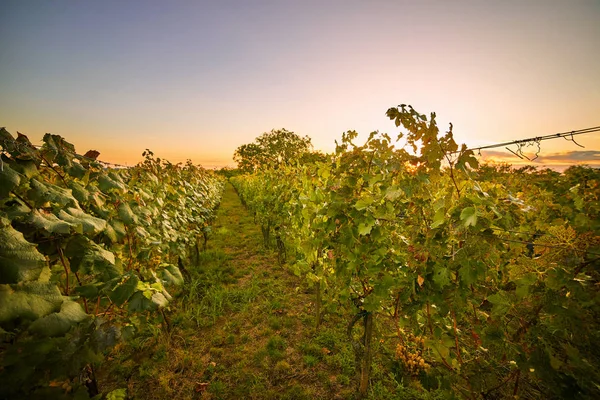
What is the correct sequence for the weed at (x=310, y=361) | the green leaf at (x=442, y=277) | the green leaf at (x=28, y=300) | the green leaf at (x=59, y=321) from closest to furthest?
the green leaf at (x=28, y=300) → the green leaf at (x=59, y=321) → the green leaf at (x=442, y=277) → the weed at (x=310, y=361)

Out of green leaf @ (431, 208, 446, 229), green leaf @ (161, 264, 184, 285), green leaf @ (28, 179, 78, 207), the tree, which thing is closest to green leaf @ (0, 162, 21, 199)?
green leaf @ (28, 179, 78, 207)

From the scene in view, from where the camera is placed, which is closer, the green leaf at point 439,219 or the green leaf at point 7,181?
the green leaf at point 7,181

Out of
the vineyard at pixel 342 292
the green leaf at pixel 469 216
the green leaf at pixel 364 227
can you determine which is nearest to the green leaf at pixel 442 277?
the vineyard at pixel 342 292

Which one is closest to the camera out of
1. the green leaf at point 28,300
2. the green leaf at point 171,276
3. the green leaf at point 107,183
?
the green leaf at point 28,300

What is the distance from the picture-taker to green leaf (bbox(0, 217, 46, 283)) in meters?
0.99

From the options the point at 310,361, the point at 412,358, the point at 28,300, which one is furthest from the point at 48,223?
the point at 412,358

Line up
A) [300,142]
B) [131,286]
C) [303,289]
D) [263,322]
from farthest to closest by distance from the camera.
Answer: [300,142], [303,289], [263,322], [131,286]

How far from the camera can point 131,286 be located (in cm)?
181

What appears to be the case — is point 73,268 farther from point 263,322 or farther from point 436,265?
point 263,322

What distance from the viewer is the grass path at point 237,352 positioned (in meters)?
3.16

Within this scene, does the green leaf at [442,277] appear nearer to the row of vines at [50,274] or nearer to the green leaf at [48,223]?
the row of vines at [50,274]

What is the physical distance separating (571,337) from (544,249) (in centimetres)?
57

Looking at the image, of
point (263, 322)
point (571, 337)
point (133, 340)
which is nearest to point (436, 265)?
point (571, 337)

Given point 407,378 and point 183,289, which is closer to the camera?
point 407,378
